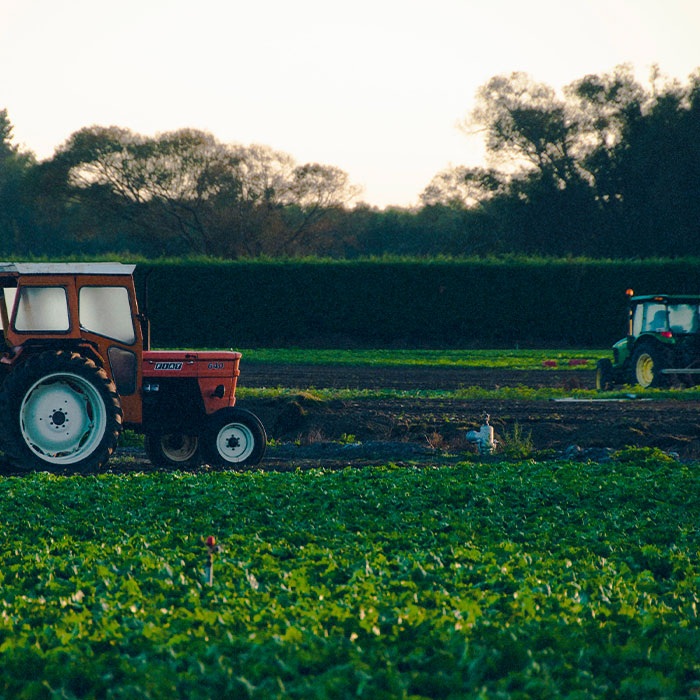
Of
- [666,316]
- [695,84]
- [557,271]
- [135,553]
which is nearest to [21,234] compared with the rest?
[557,271]

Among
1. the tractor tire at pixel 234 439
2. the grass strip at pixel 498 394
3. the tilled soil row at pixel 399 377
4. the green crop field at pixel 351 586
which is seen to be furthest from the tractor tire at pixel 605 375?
the tractor tire at pixel 234 439

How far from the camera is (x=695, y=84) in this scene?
134ft

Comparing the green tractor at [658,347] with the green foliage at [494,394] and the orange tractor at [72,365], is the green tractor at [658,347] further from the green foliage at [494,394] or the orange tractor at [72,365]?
the orange tractor at [72,365]

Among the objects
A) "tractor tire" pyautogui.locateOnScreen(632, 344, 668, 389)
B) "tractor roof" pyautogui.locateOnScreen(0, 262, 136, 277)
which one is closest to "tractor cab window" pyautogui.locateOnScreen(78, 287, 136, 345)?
"tractor roof" pyautogui.locateOnScreen(0, 262, 136, 277)

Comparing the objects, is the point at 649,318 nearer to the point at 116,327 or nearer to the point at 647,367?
the point at 647,367

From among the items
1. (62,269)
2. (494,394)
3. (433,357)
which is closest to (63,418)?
(62,269)

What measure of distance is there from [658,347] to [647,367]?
1.96 feet

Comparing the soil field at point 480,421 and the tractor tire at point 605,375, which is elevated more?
the tractor tire at point 605,375

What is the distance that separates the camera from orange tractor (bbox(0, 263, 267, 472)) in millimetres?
8781

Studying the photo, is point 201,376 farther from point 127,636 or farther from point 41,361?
point 127,636

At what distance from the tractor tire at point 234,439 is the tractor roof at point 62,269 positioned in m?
1.81

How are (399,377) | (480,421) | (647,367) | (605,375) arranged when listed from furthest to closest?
(399,377), (605,375), (647,367), (480,421)

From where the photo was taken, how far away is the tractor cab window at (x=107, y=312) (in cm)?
920

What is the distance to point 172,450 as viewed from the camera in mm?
10484
